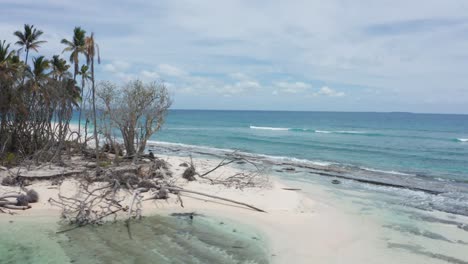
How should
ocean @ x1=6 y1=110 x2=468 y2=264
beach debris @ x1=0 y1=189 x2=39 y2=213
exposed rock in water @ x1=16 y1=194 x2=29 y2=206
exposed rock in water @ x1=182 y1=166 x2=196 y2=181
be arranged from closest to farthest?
1. ocean @ x1=6 y1=110 x2=468 y2=264
2. beach debris @ x1=0 y1=189 x2=39 y2=213
3. exposed rock in water @ x1=16 y1=194 x2=29 y2=206
4. exposed rock in water @ x1=182 y1=166 x2=196 y2=181

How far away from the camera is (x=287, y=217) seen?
50.3 feet

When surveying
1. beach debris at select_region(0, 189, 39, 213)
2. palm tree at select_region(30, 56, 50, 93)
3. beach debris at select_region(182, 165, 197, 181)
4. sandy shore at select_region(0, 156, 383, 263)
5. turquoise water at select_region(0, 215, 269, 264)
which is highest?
palm tree at select_region(30, 56, 50, 93)

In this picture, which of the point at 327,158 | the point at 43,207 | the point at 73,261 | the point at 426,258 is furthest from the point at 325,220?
the point at 327,158

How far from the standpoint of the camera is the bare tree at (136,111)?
24672 mm

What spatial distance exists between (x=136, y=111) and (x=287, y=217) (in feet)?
42.9

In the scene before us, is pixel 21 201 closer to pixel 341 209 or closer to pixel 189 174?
pixel 189 174

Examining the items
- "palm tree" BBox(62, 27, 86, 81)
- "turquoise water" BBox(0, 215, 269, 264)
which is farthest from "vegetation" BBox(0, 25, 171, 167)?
"turquoise water" BBox(0, 215, 269, 264)

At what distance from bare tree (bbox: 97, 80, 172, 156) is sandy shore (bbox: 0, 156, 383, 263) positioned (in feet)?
19.3

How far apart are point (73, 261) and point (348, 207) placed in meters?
11.9

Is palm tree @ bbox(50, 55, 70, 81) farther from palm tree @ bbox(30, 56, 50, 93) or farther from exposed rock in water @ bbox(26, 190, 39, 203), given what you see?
exposed rock in water @ bbox(26, 190, 39, 203)

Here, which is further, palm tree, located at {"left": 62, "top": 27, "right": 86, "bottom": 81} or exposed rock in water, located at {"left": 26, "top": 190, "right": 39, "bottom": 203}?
palm tree, located at {"left": 62, "top": 27, "right": 86, "bottom": 81}

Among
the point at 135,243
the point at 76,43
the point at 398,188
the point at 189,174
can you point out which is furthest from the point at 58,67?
the point at 398,188

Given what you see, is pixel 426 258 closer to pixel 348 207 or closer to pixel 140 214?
pixel 348 207

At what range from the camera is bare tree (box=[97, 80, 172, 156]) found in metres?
24.7
